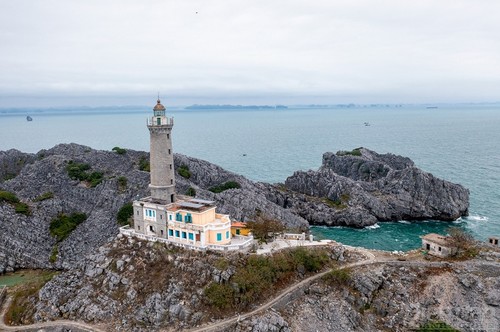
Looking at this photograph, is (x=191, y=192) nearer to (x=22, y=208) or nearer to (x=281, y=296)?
(x=22, y=208)

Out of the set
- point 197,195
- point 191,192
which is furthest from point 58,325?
point 197,195

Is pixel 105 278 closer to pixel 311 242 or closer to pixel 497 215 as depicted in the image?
pixel 311 242

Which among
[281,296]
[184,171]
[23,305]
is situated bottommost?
[23,305]

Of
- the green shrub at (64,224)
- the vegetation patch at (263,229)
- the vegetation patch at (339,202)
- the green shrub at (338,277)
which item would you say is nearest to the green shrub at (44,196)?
the green shrub at (64,224)

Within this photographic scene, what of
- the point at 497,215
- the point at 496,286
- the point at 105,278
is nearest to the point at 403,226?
the point at 497,215

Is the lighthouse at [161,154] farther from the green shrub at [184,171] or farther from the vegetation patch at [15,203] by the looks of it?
the green shrub at [184,171]

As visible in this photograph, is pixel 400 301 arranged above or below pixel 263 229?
below
